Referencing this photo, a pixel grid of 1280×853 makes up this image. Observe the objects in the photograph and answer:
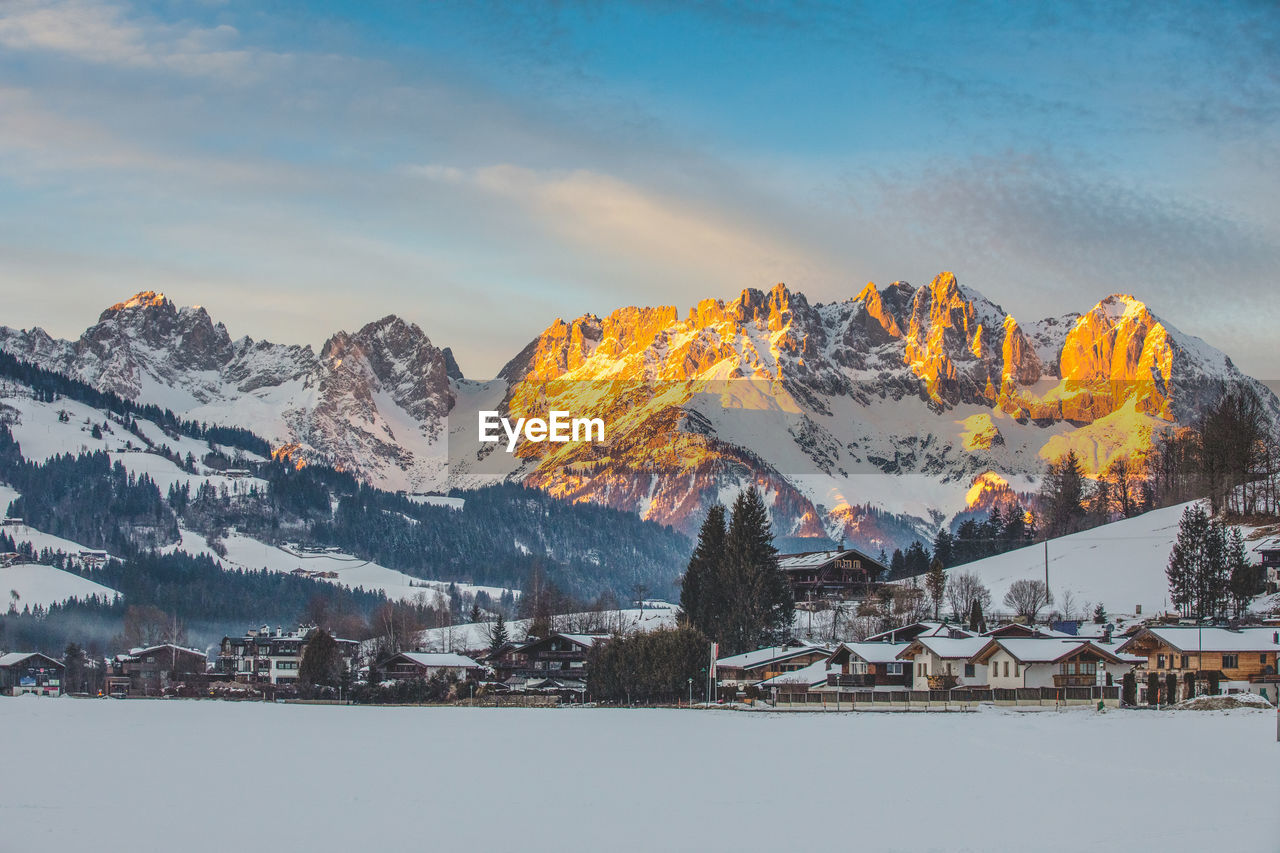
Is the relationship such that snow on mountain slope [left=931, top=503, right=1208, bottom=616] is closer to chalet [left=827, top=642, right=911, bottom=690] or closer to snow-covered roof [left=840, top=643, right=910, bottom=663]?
snow-covered roof [left=840, top=643, right=910, bottom=663]

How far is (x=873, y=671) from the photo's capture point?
343 ft

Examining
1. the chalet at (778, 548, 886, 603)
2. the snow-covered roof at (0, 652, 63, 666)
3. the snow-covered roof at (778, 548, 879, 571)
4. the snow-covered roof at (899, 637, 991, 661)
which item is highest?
the snow-covered roof at (778, 548, 879, 571)

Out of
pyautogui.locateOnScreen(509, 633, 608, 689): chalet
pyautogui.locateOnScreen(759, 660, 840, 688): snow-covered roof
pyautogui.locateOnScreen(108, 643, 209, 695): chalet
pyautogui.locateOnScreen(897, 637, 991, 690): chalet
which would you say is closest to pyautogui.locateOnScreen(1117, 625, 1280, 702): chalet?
pyautogui.locateOnScreen(897, 637, 991, 690): chalet

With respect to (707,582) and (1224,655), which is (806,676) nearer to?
(707,582)

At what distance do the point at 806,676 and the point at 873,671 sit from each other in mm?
5663

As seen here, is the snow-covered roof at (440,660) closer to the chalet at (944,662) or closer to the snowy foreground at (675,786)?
the chalet at (944,662)

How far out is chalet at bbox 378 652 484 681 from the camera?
440 feet

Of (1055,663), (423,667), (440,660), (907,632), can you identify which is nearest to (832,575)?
(907,632)

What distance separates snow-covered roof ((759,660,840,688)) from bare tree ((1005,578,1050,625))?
23952 mm

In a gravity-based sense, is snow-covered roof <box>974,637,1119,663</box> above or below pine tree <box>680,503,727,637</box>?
below

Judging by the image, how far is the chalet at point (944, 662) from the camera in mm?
98250

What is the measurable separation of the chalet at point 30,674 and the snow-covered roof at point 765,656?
8901cm

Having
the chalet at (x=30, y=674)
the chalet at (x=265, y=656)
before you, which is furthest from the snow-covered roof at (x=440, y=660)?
the chalet at (x=30, y=674)

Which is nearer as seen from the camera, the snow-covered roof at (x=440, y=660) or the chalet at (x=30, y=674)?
the snow-covered roof at (x=440, y=660)
